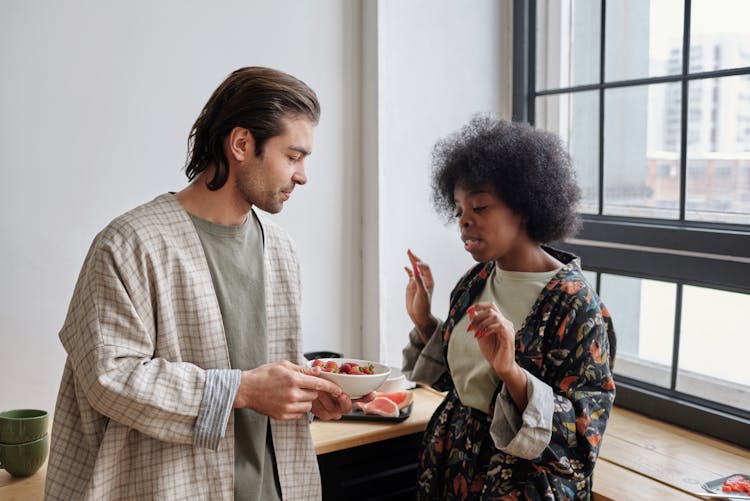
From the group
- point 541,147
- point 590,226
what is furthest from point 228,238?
point 590,226

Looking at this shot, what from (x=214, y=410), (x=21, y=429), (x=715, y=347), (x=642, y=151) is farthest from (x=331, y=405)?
(x=642, y=151)

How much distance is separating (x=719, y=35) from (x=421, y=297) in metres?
1.09

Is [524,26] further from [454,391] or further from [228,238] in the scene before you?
[228,238]

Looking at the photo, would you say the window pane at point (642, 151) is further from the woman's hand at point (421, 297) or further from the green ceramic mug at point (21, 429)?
the green ceramic mug at point (21, 429)

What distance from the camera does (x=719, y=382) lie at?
223 centimetres

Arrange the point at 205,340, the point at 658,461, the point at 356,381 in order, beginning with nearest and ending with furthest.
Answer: the point at 205,340
the point at 356,381
the point at 658,461

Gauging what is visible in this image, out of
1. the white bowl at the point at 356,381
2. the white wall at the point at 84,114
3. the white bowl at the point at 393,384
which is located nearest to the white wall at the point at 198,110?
the white wall at the point at 84,114

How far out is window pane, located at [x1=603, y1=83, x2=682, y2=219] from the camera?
2.31m

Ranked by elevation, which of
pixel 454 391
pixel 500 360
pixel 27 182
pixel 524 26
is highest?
pixel 524 26

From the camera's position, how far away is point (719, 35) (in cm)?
213

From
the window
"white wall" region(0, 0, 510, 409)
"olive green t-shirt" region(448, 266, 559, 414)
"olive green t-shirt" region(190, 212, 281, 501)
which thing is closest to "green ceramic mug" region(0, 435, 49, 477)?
"white wall" region(0, 0, 510, 409)

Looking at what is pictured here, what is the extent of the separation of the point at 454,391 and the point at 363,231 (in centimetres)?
82

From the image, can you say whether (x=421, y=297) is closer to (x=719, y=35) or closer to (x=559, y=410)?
(x=559, y=410)

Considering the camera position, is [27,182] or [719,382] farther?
[719,382]
